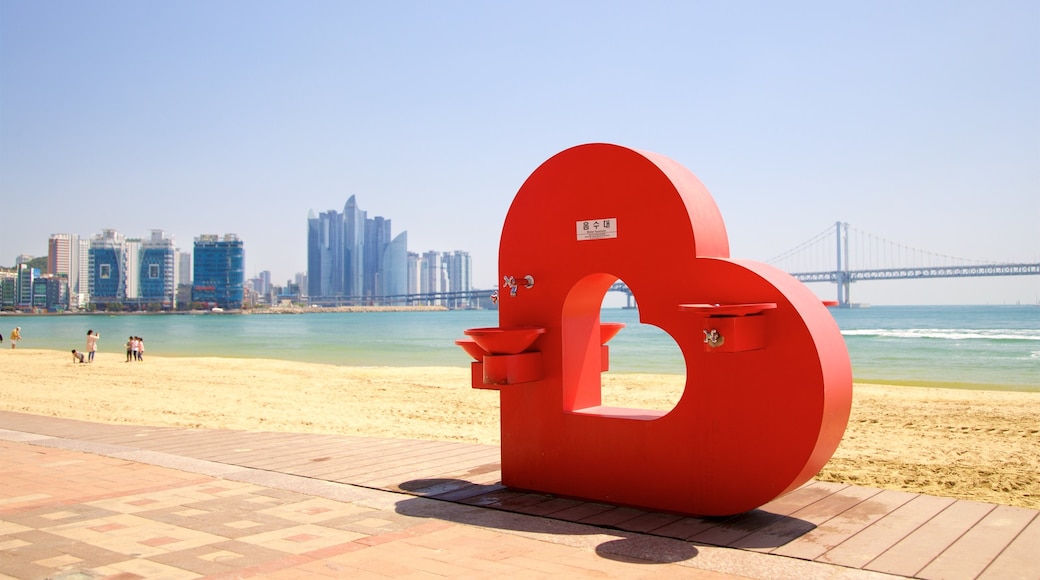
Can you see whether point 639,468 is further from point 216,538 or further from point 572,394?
point 216,538

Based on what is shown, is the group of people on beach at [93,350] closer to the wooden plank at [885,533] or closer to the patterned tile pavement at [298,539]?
the patterned tile pavement at [298,539]

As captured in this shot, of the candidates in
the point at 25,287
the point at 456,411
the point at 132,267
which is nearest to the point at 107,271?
the point at 132,267

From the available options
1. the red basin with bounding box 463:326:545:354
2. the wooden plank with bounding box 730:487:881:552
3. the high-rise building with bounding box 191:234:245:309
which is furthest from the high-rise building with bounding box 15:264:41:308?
the wooden plank with bounding box 730:487:881:552

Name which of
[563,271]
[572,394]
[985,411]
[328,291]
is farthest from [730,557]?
[328,291]

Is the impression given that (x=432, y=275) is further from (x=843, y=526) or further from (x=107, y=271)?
(x=843, y=526)

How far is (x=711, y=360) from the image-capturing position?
521 centimetres

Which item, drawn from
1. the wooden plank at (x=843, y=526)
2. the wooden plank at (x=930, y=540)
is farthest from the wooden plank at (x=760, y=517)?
the wooden plank at (x=930, y=540)

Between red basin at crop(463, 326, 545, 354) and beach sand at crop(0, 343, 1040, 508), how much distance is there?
3271mm

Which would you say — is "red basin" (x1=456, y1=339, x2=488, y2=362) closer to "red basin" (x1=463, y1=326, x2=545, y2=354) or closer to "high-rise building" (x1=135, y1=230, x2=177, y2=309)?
"red basin" (x1=463, y1=326, x2=545, y2=354)

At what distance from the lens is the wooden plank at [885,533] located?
4.29m

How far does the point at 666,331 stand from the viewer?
16.8 feet

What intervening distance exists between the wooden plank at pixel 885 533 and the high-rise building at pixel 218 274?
166663 millimetres

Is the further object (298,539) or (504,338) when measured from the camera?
(504,338)

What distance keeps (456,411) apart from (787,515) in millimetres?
8928
